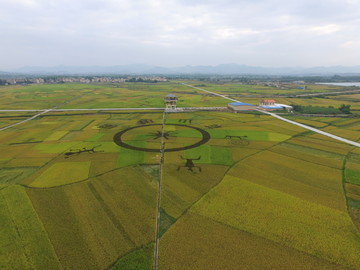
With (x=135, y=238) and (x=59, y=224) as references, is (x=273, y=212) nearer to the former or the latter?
(x=135, y=238)

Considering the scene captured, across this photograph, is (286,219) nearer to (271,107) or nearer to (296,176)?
(296,176)

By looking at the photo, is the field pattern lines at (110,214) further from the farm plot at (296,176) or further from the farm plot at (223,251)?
the farm plot at (296,176)

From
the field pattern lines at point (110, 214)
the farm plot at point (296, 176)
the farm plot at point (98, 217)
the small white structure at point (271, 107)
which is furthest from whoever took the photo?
the small white structure at point (271, 107)

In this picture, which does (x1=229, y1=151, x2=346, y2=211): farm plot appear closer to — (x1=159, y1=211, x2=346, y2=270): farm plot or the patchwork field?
the patchwork field

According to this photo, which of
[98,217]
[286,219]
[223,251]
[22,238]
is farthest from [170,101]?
[223,251]

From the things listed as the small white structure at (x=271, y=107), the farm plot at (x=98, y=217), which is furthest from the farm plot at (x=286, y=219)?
the small white structure at (x=271, y=107)

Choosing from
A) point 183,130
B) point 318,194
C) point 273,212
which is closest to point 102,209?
point 273,212

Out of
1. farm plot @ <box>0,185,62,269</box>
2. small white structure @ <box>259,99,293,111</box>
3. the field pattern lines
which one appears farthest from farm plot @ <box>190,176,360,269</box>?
small white structure @ <box>259,99,293,111</box>
